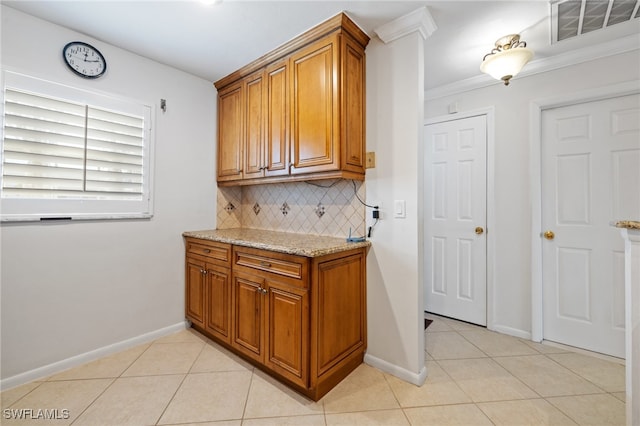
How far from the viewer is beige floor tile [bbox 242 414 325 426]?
1464 mm

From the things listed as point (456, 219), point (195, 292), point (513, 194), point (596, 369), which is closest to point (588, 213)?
point (513, 194)

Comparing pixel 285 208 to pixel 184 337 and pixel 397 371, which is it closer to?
pixel 184 337

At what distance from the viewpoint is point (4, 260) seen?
68.6 inches

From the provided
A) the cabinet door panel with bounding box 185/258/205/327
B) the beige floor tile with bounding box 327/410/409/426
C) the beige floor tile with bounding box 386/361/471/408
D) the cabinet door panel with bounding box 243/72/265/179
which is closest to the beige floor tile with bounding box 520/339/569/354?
the beige floor tile with bounding box 386/361/471/408

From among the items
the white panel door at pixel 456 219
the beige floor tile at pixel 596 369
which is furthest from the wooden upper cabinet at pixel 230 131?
the beige floor tile at pixel 596 369

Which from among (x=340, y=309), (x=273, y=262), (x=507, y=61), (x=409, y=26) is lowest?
(x=340, y=309)

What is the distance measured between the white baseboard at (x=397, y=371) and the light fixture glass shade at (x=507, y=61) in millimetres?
2219

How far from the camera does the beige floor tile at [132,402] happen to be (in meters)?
1.49

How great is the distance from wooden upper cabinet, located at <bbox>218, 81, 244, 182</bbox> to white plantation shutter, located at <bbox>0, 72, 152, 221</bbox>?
66 centimetres

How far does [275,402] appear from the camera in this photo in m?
1.63

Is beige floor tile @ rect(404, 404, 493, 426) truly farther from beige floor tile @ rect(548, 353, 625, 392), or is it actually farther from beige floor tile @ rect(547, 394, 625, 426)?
beige floor tile @ rect(548, 353, 625, 392)

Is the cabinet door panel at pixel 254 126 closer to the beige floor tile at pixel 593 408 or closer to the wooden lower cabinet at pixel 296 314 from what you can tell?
the wooden lower cabinet at pixel 296 314

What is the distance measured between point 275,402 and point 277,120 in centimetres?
202

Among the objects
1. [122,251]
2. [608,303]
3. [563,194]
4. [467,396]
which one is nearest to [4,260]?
[122,251]
